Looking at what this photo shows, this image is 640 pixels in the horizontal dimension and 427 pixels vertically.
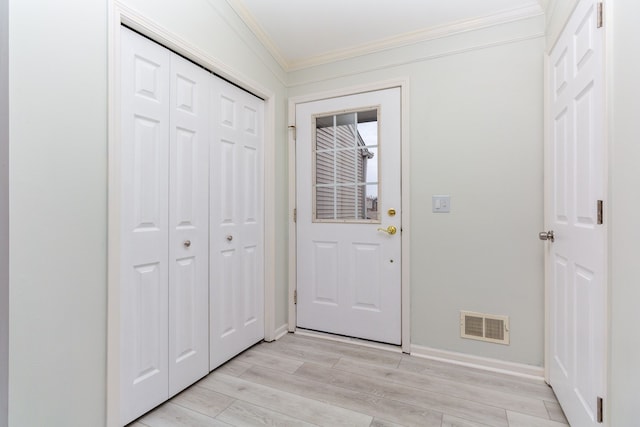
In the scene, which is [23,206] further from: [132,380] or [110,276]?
[132,380]

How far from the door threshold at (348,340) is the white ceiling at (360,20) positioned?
90.1 inches

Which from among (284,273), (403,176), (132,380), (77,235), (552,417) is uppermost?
(403,176)

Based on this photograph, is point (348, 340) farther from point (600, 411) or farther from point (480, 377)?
point (600, 411)

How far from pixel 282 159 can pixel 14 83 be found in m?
1.74

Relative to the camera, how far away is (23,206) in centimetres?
111

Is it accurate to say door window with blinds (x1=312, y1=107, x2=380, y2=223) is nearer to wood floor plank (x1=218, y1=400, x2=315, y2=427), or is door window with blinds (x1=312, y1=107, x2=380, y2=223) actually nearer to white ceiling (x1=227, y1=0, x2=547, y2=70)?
white ceiling (x1=227, y1=0, x2=547, y2=70)

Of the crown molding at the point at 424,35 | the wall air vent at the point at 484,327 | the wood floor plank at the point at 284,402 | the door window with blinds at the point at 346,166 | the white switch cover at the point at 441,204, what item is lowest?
the wood floor plank at the point at 284,402

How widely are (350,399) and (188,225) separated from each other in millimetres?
1380

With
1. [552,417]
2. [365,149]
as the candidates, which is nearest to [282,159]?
[365,149]

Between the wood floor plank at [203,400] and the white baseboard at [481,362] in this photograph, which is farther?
the white baseboard at [481,362]

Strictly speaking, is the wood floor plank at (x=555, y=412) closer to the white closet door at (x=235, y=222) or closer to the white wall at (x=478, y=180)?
the white wall at (x=478, y=180)

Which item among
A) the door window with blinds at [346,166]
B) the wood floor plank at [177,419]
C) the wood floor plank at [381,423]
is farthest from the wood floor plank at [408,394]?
the door window with blinds at [346,166]

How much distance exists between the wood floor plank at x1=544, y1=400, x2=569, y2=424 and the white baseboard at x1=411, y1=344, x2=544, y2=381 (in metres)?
0.25

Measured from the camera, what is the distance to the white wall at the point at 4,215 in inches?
39.8
